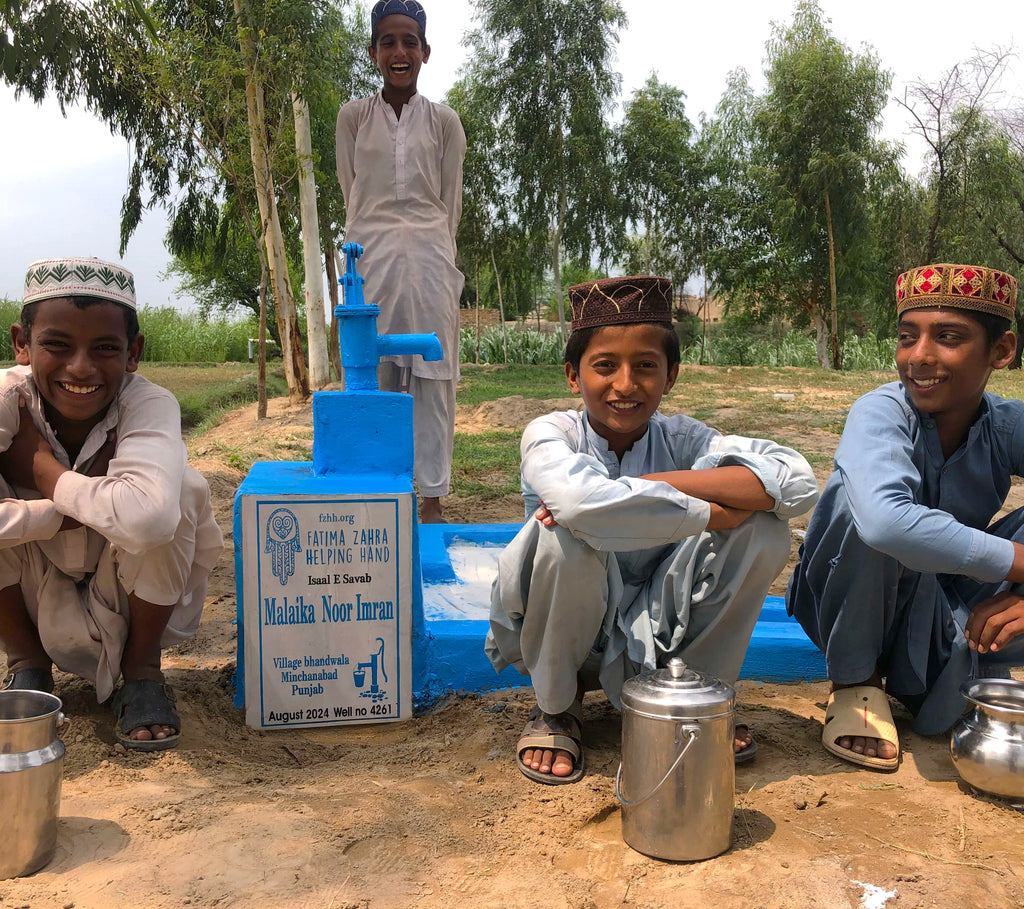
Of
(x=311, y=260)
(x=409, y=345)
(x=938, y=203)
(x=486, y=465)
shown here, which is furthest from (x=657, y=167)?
(x=409, y=345)

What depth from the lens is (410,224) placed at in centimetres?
366

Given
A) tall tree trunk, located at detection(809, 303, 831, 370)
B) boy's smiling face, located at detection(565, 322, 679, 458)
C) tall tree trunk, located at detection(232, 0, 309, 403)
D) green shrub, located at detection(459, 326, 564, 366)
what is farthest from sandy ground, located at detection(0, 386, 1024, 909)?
tall tree trunk, located at detection(809, 303, 831, 370)

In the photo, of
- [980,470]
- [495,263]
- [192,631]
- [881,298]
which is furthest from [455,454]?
[881,298]

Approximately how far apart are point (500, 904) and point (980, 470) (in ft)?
4.92

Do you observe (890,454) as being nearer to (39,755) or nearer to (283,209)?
(39,755)

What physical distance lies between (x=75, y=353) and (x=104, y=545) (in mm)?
463

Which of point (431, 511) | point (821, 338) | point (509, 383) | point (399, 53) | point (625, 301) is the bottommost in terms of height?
point (431, 511)

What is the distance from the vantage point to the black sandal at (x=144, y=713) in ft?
6.53

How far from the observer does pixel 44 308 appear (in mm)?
2023

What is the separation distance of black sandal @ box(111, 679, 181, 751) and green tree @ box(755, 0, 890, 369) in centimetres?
1872

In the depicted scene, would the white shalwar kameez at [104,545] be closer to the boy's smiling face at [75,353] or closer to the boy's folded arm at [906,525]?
the boy's smiling face at [75,353]

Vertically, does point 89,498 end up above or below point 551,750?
above

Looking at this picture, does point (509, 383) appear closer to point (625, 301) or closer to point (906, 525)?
point (625, 301)

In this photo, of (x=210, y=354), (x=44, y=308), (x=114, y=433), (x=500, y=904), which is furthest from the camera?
(x=210, y=354)
